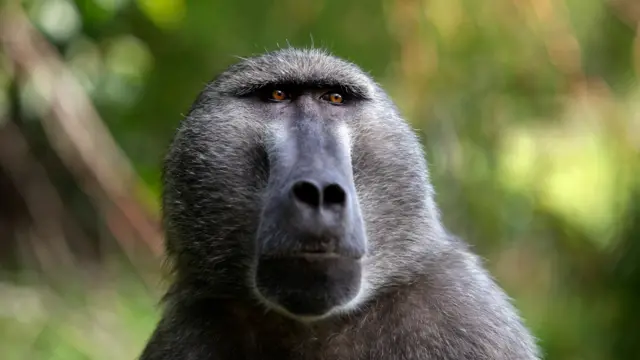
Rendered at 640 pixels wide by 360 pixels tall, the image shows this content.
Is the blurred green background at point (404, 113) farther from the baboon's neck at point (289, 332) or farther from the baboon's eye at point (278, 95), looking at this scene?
the baboon's neck at point (289, 332)

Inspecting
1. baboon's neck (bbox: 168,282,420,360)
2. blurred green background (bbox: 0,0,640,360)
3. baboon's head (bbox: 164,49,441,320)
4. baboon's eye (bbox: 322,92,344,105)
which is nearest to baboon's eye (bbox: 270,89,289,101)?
baboon's head (bbox: 164,49,441,320)

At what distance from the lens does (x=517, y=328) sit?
294 cm

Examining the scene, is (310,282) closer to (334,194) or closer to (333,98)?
(334,194)

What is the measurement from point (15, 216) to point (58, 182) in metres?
0.38

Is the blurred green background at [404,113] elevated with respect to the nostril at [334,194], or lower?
elevated

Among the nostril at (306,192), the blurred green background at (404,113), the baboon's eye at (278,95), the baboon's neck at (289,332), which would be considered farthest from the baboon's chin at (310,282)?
the blurred green background at (404,113)

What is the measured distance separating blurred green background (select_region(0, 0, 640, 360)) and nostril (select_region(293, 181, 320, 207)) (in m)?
2.36

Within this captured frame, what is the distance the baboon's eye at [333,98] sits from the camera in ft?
9.35

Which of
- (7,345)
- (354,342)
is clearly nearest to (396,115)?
(354,342)

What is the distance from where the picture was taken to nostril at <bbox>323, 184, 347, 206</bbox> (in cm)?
236

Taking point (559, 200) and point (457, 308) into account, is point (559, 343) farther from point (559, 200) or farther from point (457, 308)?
point (457, 308)

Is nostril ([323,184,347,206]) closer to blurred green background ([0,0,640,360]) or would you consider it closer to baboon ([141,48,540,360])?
baboon ([141,48,540,360])

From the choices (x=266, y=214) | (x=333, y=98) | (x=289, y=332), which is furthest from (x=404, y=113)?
(x=266, y=214)

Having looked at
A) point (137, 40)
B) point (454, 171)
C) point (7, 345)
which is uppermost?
point (137, 40)
